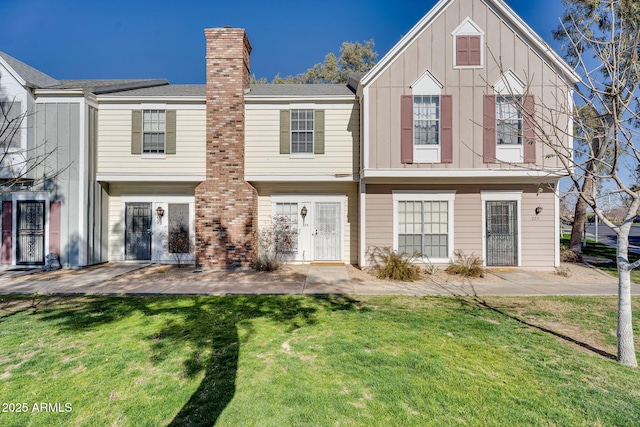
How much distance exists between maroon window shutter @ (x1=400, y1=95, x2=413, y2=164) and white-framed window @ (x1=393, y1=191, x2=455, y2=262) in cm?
136

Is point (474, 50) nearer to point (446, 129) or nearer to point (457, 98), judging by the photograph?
point (457, 98)

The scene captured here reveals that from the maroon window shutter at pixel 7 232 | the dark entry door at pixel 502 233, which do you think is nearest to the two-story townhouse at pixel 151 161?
the maroon window shutter at pixel 7 232

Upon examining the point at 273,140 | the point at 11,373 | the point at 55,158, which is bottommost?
the point at 11,373

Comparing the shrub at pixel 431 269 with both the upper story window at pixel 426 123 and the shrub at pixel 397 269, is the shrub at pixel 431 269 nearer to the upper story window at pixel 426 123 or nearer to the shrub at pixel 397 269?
the shrub at pixel 397 269

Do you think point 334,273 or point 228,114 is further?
point 228,114

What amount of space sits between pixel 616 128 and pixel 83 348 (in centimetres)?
797

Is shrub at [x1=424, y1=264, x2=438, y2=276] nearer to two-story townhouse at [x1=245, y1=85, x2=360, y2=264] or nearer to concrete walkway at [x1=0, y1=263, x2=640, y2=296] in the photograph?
concrete walkway at [x1=0, y1=263, x2=640, y2=296]

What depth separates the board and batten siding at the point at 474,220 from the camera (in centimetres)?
996

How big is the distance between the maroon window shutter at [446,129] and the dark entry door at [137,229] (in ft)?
35.4

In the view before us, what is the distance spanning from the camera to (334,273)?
30.7ft

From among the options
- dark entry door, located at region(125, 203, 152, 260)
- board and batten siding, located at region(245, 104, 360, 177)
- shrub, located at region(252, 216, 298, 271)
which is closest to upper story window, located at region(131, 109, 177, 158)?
dark entry door, located at region(125, 203, 152, 260)

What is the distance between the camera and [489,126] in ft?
30.7

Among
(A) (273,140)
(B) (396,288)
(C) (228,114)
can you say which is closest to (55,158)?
(C) (228,114)

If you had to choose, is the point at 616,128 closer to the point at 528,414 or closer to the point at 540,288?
the point at 528,414
